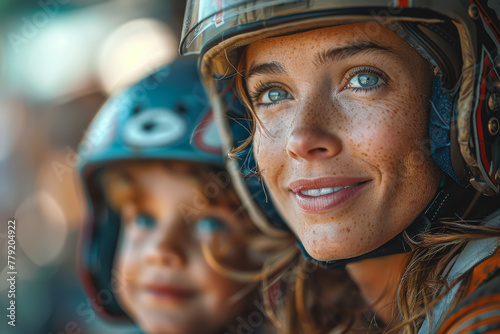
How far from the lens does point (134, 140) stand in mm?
1289

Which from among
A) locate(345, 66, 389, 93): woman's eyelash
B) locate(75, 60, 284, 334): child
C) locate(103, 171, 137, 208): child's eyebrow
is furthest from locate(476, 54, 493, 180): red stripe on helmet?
locate(103, 171, 137, 208): child's eyebrow

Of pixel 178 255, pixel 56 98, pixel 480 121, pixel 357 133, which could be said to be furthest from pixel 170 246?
pixel 56 98

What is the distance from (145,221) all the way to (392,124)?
805 millimetres

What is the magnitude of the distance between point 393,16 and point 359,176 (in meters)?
0.24

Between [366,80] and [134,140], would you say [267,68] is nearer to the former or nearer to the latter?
[366,80]

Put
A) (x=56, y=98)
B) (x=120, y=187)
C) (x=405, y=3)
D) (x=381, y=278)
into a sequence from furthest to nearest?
(x=56, y=98), (x=120, y=187), (x=381, y=278), (x=405, y=3)

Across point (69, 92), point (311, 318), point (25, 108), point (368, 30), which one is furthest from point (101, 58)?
point (368, 30)

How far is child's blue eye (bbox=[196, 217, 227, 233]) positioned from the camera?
124 centimetres

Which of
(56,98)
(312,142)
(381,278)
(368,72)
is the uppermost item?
(56,98)

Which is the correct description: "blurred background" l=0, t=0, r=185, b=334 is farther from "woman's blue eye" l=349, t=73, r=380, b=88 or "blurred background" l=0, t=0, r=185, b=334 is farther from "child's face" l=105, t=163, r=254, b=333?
"woman's blue eye" l=349, t=73, r=380, b=88

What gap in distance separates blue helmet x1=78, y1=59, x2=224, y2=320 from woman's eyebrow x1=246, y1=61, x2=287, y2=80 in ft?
1.20

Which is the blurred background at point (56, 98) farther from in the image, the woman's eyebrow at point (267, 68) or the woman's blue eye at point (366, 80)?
the woman's blue eye at point (366, 80)

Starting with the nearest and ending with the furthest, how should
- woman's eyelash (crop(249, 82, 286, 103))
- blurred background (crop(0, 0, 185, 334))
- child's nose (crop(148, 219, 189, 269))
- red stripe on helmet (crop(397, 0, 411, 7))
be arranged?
red stripe on helmet (crop(397, 0, 411, 7))
woman's eyelash (crop(249, 82, 286, 103))
child's nose (crop(148, 219, 189, 269))
blurred background (crop(0, 0, 185, 334))

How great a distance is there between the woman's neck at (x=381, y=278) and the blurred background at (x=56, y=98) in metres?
1.96
